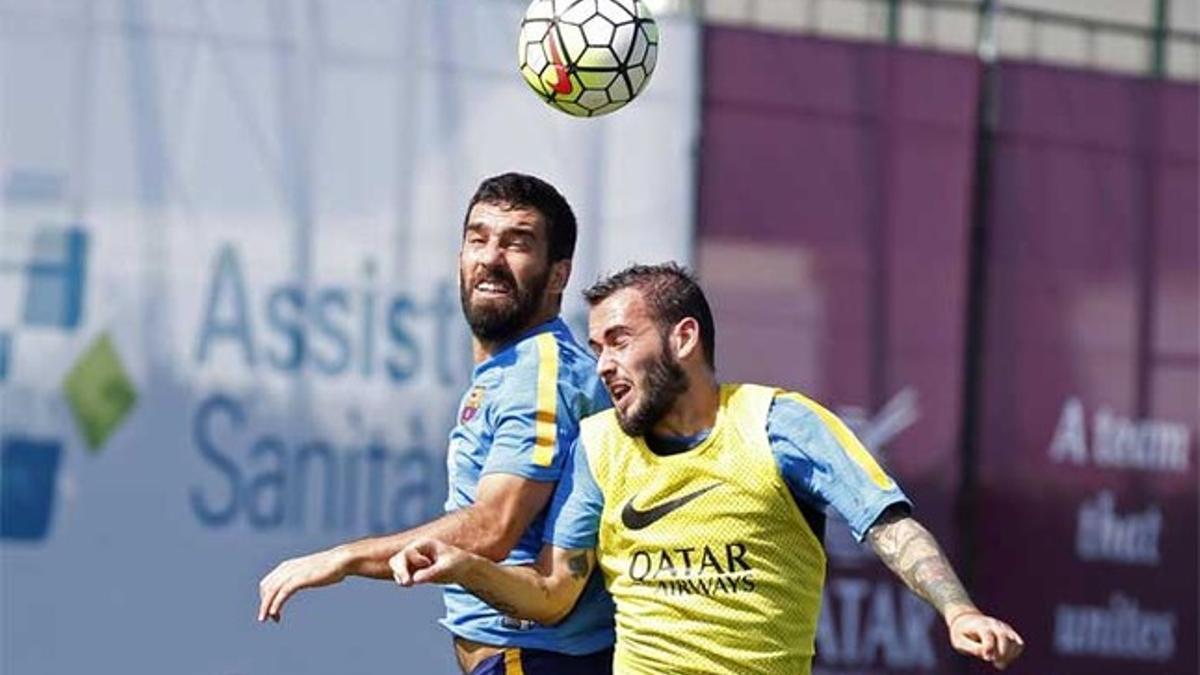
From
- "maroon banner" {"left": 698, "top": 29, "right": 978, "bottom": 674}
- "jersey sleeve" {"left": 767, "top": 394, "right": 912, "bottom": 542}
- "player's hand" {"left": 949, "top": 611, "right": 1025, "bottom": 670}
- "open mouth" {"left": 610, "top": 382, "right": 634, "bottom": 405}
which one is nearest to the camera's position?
"player's hand" {"left": 949, "top": 611, "right": 1025, "bottom": 670}

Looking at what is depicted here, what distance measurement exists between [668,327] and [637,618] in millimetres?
639

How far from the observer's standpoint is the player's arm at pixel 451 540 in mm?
5734

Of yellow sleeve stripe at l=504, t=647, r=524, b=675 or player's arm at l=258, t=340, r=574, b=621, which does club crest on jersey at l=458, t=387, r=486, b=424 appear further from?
yellow sleeve stripe at l=504, t=647, r=524, b=675

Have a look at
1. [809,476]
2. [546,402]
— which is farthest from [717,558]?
[546,402]

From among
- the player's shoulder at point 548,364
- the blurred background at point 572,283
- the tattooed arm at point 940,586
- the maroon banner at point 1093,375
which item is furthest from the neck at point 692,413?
the maroon banner at point 1093,375

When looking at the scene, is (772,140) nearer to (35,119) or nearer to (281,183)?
(281,183)

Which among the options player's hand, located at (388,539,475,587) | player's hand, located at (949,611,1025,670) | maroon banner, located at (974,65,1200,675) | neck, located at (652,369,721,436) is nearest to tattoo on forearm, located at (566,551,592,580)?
neck, located at (652,369,721,436)

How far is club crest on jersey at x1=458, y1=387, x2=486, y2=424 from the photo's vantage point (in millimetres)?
6582

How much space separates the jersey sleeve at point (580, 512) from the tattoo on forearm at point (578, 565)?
22mm

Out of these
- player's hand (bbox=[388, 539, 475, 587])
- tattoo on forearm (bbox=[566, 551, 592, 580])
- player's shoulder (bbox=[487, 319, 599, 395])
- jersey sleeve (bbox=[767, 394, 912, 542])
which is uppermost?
player's shoulder (bbox=[487, 319, 599, 395])

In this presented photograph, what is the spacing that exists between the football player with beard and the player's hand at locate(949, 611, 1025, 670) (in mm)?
1148

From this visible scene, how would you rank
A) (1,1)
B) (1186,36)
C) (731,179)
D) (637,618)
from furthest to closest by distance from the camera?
1. (1186,36)
2. (731,179)
3. (1,1)
4. (637,618)

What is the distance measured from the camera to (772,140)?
13.2m

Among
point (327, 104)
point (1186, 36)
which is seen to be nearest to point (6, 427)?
point (327, 104)
